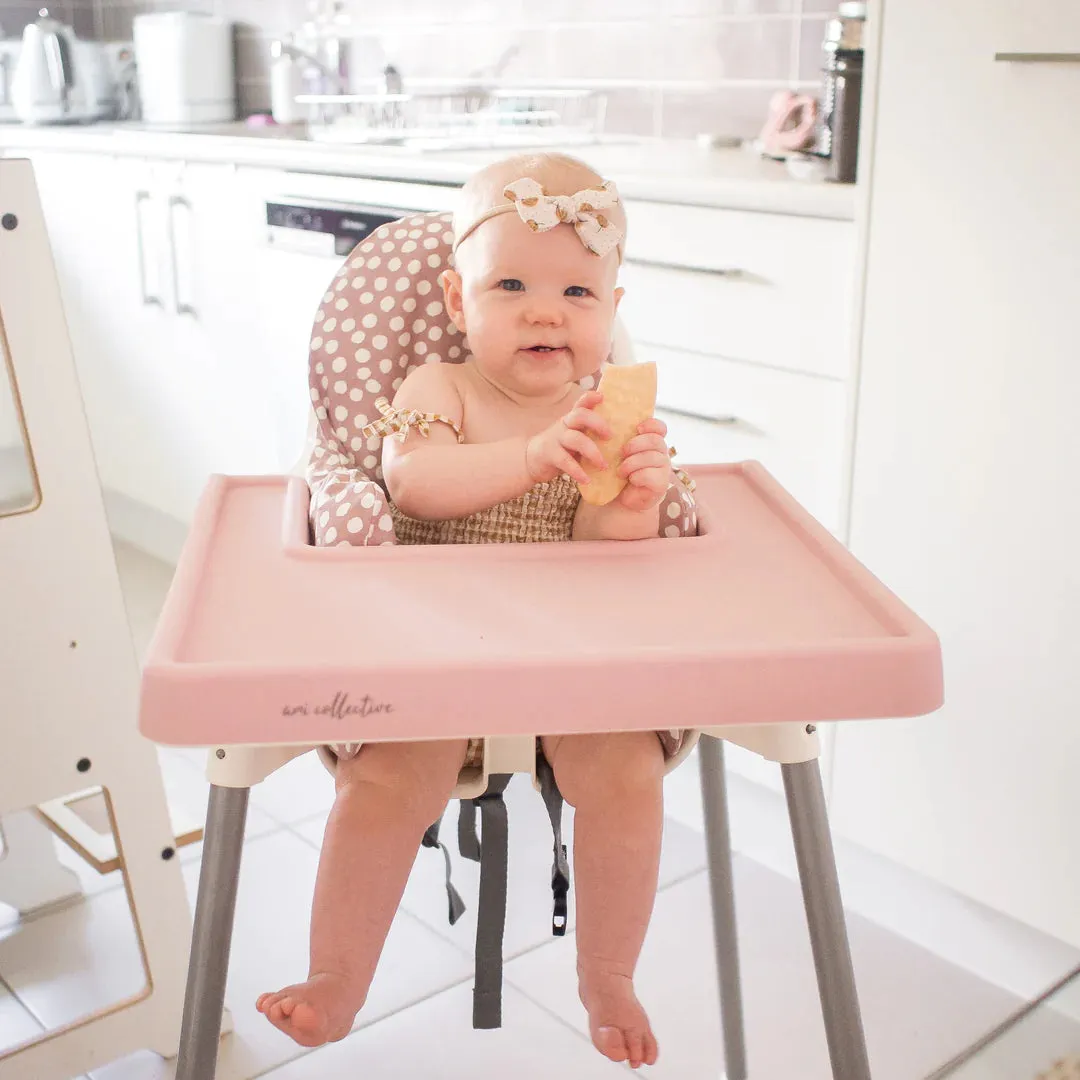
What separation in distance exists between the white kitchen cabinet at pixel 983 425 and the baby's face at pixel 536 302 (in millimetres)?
593

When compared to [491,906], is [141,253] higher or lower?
higher

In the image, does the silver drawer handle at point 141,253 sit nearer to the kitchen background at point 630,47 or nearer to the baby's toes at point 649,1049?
the kitchen background at point 630,47

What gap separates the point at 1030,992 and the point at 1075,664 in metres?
0.46

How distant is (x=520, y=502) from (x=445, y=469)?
0.11 metres

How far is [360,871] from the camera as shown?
0.94 meters

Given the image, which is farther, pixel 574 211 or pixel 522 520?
pixel 522 520

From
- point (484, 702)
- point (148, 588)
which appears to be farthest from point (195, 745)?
point (148, 588)

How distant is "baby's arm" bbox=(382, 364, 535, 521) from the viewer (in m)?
1.01

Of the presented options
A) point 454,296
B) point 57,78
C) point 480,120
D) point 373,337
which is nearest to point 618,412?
point 454,296

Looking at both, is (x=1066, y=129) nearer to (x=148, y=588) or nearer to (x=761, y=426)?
(x=761, y=426)

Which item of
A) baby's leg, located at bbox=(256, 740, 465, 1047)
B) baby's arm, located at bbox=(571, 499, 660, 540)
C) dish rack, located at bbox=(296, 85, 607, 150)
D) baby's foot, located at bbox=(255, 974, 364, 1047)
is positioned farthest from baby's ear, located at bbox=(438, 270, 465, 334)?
dish rack, located at bbox=(296, 85, 607, 150)

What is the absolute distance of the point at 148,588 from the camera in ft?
9.67

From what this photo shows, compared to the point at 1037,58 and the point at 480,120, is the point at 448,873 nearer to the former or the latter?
the point at 1037,58

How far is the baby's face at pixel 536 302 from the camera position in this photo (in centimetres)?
104
